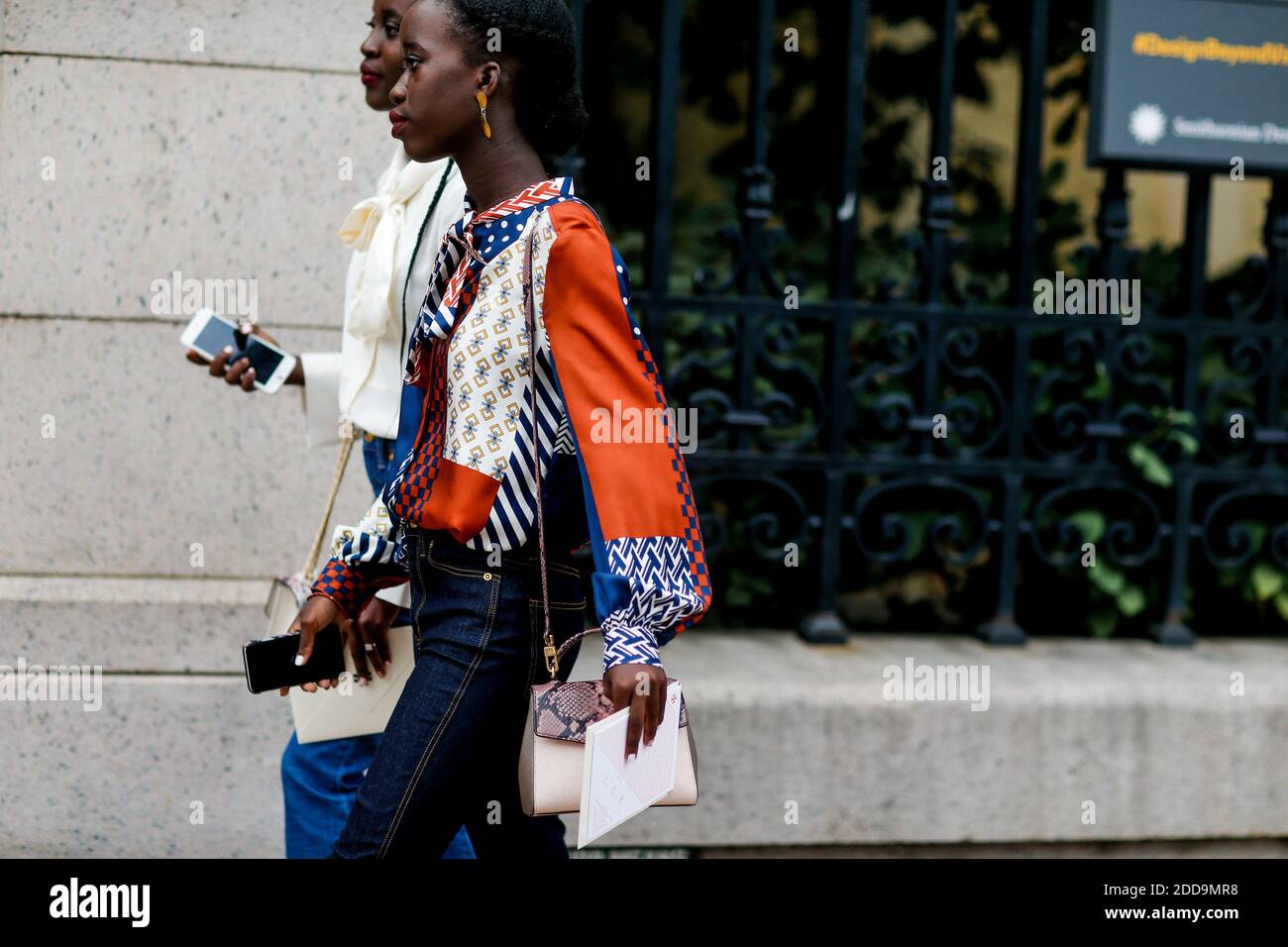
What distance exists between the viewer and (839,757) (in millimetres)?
4270

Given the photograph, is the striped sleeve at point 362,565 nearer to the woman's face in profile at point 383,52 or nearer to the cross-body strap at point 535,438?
the cross-body strap at point 535,438

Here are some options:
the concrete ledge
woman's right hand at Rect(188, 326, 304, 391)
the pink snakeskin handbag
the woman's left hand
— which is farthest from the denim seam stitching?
the concrete ledge

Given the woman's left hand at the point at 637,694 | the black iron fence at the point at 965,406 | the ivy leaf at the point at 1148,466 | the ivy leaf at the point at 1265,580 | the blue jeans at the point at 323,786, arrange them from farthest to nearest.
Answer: the ivy leaf at the point at 1265,580, the ivy leaf at the point at 1148,466, the black iron fence at the point at 965,406, the blue jeans at the point at 323,786, the woman's left hand at the point at 637,694

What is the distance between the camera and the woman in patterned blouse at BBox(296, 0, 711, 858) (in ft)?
7.55

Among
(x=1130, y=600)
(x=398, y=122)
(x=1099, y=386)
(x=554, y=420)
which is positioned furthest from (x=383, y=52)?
(x=1130, y=600)

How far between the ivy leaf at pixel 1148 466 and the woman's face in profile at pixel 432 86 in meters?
2.96

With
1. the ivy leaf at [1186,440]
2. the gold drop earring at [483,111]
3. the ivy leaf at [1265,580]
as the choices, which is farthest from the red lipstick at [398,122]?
the ivy leaf at [1265,580]

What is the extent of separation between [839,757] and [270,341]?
83.4 inches

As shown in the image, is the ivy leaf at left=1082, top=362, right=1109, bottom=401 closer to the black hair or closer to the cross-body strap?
the black hair

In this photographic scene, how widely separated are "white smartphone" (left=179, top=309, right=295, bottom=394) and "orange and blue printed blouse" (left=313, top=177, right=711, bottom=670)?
0.64 meters

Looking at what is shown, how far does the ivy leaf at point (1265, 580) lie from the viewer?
4812mm

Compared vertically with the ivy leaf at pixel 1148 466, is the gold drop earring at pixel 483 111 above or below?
above
